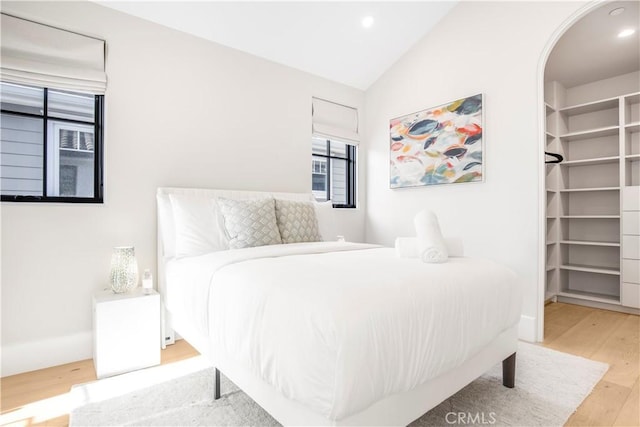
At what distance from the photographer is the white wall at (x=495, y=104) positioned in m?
2.76

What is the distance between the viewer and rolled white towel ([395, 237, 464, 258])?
1922mm

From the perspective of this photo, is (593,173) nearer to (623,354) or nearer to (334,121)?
(623,354)

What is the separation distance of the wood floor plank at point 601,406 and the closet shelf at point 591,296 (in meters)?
2.02

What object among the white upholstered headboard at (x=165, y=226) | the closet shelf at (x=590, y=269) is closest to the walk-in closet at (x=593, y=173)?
the closet shelf at (x=590, y=269)

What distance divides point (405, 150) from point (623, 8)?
6.68ft

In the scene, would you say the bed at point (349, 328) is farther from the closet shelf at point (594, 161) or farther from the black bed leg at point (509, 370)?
the closet shelf at point (594, 161)

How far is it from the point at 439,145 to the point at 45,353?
362 centimetres

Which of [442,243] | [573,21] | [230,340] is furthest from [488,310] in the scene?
[573,21]

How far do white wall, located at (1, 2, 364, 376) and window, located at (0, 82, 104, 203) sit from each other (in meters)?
0.14

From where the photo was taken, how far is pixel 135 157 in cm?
261

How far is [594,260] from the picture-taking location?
3928 mm

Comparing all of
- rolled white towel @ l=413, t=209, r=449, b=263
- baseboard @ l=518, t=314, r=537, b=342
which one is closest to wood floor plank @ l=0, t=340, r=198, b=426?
rolled white towel @ l=413, t=209, r=449, b=263

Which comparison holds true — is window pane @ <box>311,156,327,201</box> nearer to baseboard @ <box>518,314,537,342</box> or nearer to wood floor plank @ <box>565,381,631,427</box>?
baseboard @ <box>518,314,537,342</box>

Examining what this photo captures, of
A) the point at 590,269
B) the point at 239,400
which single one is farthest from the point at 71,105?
the point at 590,269
